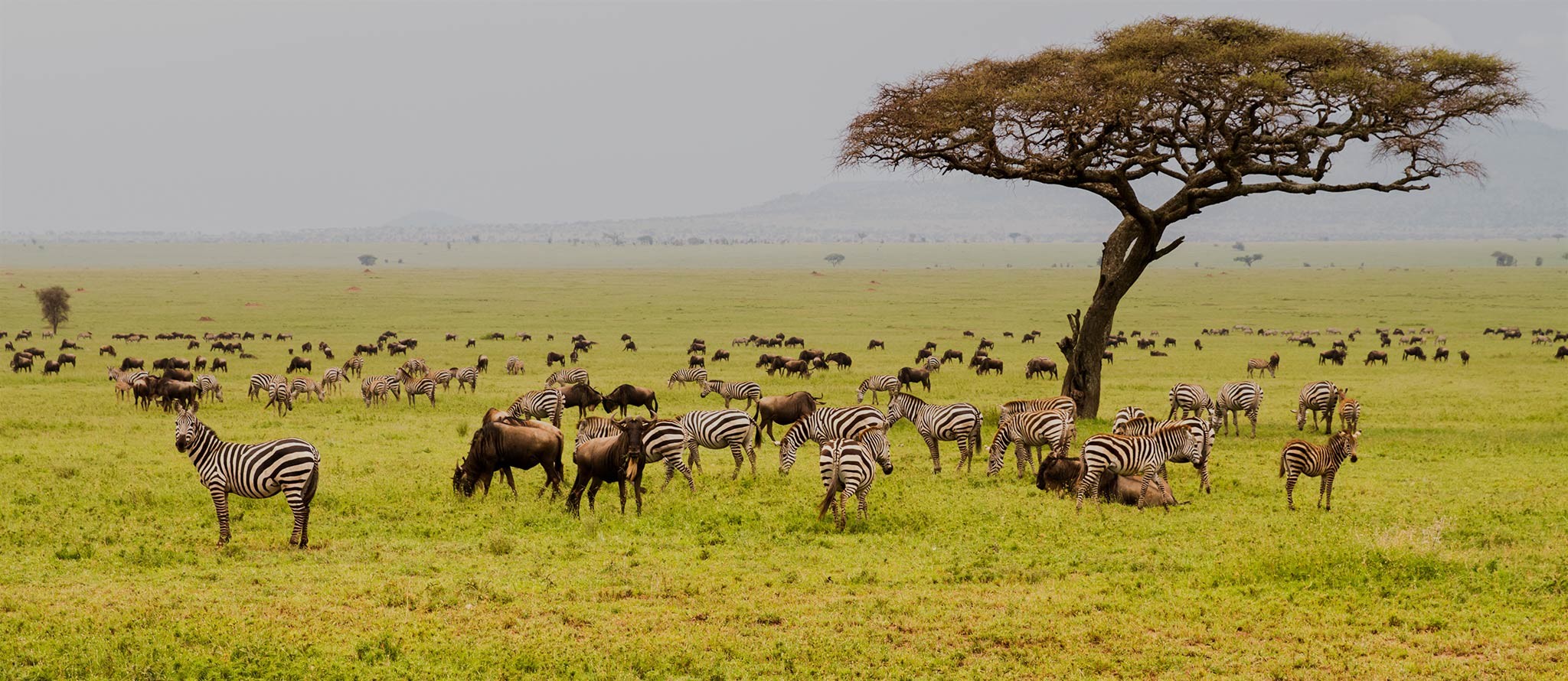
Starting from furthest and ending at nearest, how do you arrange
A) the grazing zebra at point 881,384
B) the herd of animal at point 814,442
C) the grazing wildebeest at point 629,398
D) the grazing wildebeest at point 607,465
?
the grazing zebra at point 881,384 → the grazing wildebeest at point 629,398 → the grazing wildebeest at point 607,465 → the herd of animal at point 814,442

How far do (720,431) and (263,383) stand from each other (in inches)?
819

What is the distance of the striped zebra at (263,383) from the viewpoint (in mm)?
34094

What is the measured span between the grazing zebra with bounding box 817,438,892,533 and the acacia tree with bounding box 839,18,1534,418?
43.1 ft

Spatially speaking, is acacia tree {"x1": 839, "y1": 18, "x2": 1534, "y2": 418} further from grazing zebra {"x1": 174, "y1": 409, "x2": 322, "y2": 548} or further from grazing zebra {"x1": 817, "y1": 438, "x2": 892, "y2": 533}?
grazing zebra {"x1": 174, "y1": 409, "x2": 322, "y2": 548}

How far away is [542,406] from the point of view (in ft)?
92.2

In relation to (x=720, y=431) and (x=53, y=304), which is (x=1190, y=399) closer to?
(x=720, y=431)

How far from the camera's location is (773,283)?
131250mm

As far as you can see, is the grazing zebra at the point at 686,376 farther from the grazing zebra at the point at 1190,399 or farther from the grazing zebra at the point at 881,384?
the grazing zebra at the point at 1190,399

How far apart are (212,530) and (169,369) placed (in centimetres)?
2493

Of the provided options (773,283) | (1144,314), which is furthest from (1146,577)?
(773,283)

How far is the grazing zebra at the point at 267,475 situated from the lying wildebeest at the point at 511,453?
10.9ft

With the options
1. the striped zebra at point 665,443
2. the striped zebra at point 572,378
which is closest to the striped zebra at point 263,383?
the striped zebra at point 572,378

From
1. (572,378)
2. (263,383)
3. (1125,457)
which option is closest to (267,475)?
(1125,457)

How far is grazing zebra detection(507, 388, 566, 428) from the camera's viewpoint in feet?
91.5
